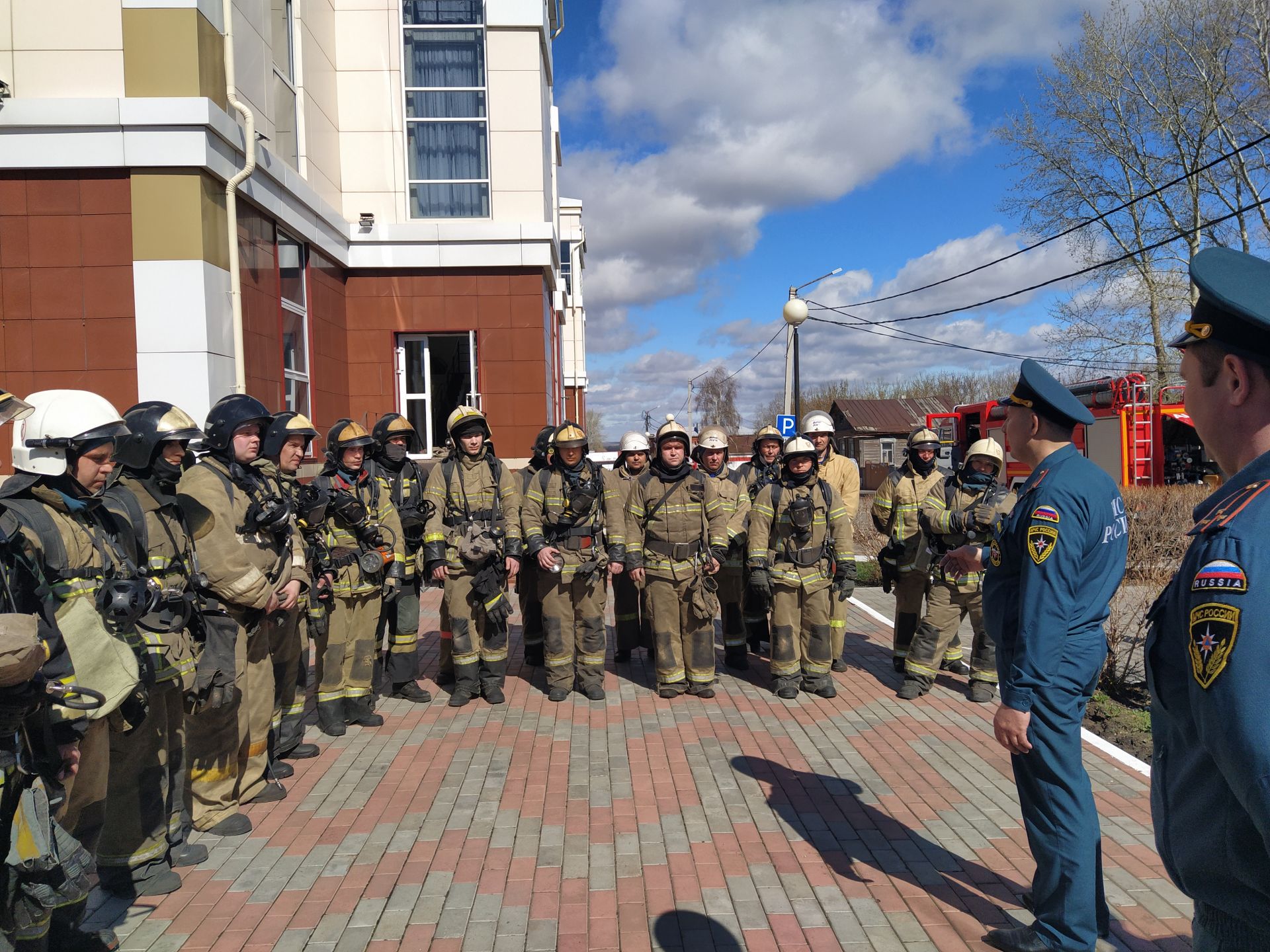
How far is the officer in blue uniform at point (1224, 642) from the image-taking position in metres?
1.42

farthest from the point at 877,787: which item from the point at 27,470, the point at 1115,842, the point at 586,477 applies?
the point at 27,470

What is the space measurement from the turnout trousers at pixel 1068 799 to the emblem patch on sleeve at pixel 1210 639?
146 centimetres

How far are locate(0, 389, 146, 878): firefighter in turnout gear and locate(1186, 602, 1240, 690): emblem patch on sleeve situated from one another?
341 centimetres

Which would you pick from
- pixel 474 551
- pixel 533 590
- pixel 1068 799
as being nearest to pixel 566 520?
pixel 474 551

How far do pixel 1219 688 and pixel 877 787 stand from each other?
362 cm

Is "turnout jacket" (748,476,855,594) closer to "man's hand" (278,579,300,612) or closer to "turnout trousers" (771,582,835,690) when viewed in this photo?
"turnout trousers" (771,582,835,690)

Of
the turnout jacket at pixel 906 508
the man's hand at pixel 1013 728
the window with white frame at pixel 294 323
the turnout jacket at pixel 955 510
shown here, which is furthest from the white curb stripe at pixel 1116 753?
the window with white frame at pixel 294 323

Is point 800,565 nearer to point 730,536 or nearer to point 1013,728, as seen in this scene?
point 730,536

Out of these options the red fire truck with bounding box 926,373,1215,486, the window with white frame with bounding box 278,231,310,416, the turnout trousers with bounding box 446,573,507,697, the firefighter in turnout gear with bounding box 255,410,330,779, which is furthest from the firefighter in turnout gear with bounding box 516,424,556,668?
the red fire truck with bounding box 926,373,1215,486

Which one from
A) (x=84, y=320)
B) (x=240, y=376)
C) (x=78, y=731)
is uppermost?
(x=84, y=320)

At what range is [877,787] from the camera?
4.70 metres

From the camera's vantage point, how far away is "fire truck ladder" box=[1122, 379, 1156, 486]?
1612cm

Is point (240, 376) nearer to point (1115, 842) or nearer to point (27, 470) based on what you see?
point (27, 470)

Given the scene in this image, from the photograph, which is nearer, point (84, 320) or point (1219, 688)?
point (1219, 688)
